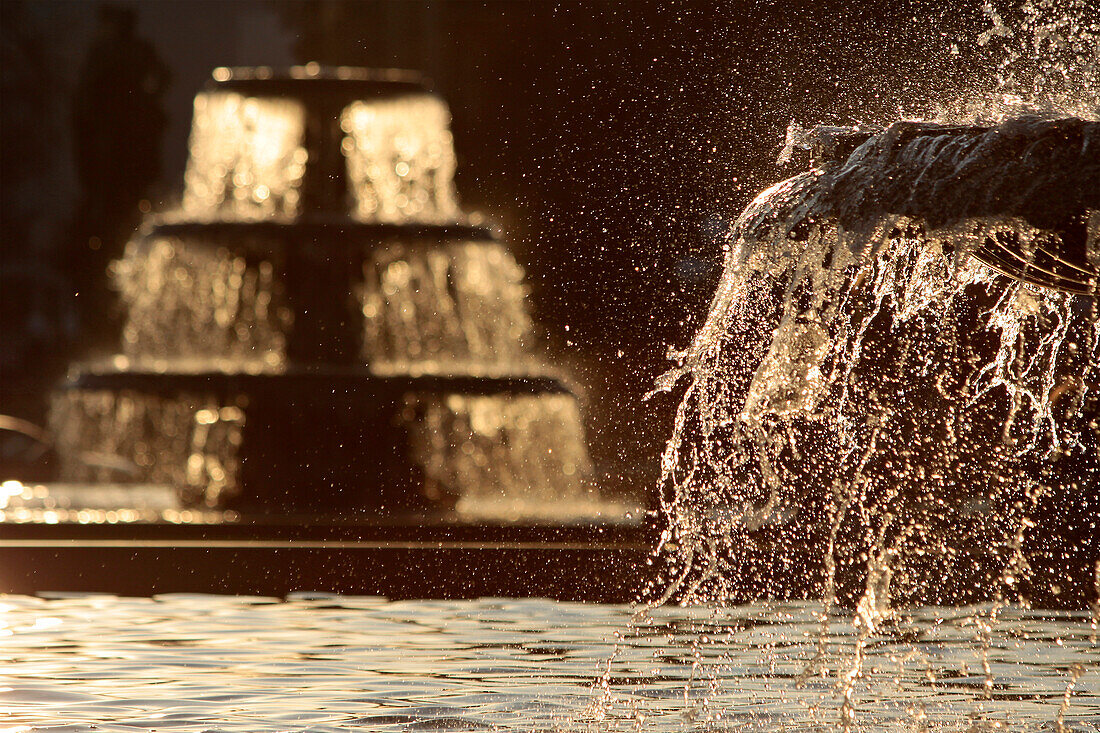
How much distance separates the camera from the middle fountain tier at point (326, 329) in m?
12.8

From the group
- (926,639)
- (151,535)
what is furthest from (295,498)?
(926,639)

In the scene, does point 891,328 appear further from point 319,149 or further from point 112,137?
point 112,137

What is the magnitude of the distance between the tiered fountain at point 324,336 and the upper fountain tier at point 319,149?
0.06ft

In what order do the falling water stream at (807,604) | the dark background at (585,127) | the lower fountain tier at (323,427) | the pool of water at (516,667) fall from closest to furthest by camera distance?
the pool of water at (516,667), the falling water stream at (807,604), the lower fountain tier at (323,427), the dark background at (585,127)

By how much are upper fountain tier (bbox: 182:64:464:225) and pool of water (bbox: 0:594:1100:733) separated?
20.2ft

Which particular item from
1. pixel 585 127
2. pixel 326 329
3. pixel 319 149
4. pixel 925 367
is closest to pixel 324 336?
pixel 326 329

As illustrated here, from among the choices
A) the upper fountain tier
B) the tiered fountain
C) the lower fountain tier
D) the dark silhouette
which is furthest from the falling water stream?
the dark silhouette

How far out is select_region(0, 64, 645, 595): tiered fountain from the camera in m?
12.8

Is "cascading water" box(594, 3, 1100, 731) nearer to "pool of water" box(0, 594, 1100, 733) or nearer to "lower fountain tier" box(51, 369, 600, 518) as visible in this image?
"pool of water" box(0, 594, 1100, 733)

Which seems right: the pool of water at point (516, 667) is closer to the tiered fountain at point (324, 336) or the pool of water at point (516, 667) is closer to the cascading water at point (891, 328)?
the cascading water at point (891, 328)

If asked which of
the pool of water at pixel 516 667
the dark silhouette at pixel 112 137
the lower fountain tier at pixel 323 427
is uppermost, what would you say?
the dark silhouette at pixel 112 137

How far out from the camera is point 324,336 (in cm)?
1378

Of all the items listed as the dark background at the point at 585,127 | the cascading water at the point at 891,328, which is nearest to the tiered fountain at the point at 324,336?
the dark background at the point at 585,127

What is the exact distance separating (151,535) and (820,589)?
3.04 meters
